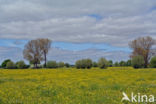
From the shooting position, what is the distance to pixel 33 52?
309ft

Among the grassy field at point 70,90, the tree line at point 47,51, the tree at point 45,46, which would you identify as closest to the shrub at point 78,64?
the tree line at point 47,51

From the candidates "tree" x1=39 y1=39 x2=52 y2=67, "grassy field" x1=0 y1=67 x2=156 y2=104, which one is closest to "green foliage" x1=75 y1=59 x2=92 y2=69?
"tree" x1=39 y1=39 x2=52 y2=67

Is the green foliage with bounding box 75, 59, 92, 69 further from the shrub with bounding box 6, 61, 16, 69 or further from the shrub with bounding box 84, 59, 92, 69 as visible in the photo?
the shrub with bounding box 6, 61, 16, 69

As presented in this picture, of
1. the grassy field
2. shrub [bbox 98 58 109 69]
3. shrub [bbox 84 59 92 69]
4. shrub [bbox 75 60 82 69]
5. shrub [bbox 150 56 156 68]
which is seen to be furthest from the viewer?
shrub [bbox 75 60 82 69]

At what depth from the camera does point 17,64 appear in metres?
100

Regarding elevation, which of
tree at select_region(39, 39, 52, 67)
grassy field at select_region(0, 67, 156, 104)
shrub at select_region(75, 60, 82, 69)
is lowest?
grassy field at select_region(0, 67, 156, 104)

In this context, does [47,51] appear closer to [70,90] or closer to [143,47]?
[143,47]

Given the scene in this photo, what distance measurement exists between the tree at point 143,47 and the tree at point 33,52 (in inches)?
1871

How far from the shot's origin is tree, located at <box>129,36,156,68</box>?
92.0 metres

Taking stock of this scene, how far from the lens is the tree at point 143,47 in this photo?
92.0 m

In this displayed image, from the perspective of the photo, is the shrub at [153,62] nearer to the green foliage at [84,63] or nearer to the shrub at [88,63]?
the shrub at [88,63]

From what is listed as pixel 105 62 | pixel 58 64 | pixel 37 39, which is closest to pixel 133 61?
pixel 105 62

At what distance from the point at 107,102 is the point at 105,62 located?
243 feet

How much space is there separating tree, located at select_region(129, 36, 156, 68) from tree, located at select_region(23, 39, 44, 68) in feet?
156
